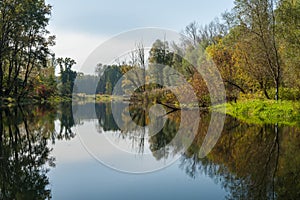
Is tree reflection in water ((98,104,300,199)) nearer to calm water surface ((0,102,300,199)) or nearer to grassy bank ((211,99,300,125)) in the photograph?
calm water surface ((0,102,300,199))

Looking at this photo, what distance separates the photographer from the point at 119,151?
11172mm

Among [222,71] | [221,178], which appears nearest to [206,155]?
[221,178]

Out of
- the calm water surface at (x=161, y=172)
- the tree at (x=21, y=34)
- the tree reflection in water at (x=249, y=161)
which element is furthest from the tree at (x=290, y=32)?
the tree at (x=21, y=34)

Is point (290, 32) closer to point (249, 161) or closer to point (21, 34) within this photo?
point (249, 161)

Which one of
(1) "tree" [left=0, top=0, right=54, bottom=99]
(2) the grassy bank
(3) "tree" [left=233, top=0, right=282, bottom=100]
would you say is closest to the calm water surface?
(2) the grassy bank

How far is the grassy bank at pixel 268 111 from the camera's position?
60.1 ft

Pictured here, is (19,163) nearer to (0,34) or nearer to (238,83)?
(238,83)

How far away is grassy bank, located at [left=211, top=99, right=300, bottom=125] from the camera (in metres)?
18.3

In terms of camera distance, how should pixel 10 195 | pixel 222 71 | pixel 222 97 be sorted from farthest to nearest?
1. pixel 222 97
2. pixel 222 71
3. pixel 10 195

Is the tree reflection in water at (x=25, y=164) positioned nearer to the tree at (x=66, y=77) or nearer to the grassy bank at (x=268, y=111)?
the grassy bank at (x=268, y=111)

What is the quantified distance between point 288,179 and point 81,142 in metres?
8.13

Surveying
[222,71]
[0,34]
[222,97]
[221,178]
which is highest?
[0,34]

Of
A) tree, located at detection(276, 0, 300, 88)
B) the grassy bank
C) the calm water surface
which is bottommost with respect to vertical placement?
the calm water surface

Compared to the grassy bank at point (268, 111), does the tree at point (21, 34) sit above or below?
above
